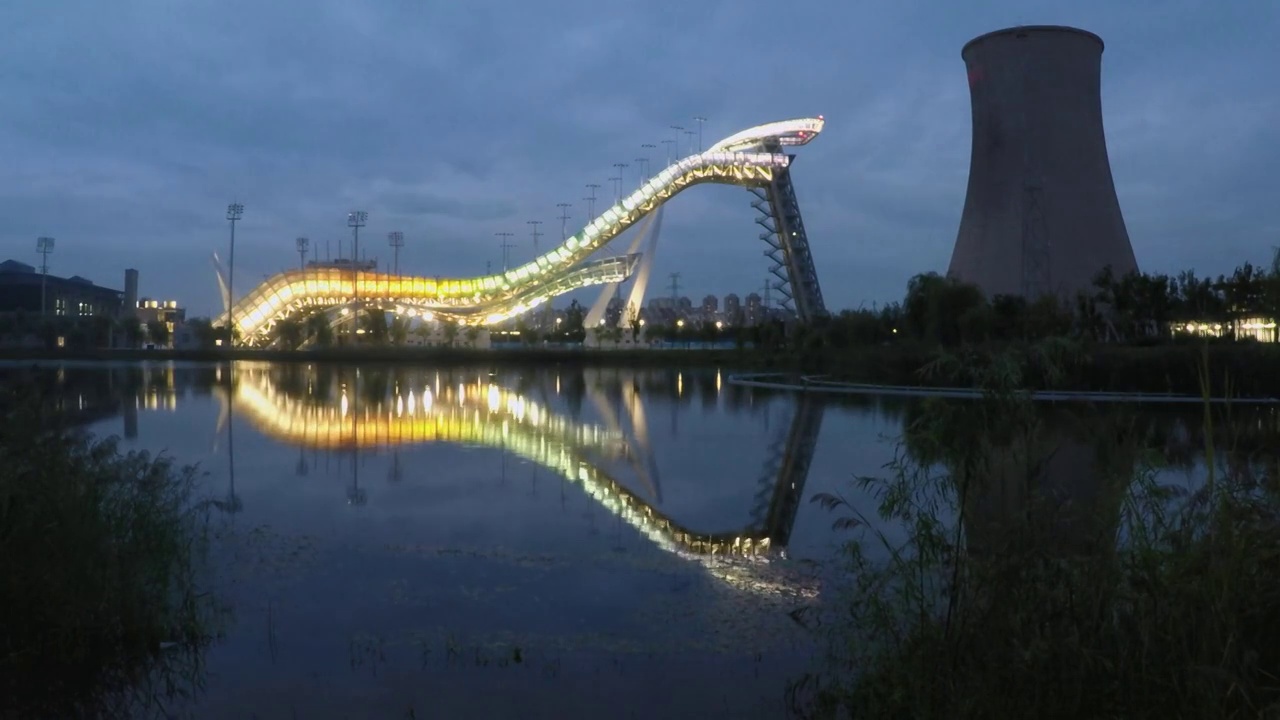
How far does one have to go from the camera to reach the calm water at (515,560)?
16.8ft

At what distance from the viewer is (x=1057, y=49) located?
33281 mm

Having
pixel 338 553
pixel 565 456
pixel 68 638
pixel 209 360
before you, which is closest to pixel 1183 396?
pixel 565 456

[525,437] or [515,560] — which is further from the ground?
[525,437]

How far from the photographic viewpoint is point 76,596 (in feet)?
17.5

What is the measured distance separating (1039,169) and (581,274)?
30.2m

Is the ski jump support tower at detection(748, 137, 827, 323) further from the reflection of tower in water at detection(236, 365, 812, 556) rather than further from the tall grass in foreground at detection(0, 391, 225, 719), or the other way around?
the tall grass in foreground at detection(0, 391, 225, 719)

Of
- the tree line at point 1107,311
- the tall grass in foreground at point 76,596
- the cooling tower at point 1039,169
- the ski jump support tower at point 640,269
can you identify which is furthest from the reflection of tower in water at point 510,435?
the ski jump support tower at point 640,269

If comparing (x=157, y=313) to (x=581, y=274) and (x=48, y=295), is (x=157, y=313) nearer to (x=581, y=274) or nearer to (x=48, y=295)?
(x=48, y=295)

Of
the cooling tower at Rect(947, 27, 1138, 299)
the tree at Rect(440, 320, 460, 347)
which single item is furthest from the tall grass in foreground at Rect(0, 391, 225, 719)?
the tree at Rect(440, 320, 460, 347)

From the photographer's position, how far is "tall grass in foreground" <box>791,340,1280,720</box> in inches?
146

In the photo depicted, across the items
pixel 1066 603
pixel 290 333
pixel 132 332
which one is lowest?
pixel 1066 603

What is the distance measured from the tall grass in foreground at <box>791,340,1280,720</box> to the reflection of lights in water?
8.24 feet

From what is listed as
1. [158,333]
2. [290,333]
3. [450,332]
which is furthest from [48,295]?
[450,332]

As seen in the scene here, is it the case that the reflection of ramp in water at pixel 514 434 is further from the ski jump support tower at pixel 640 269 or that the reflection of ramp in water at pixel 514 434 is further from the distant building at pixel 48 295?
the distant building at pixel 48 295
